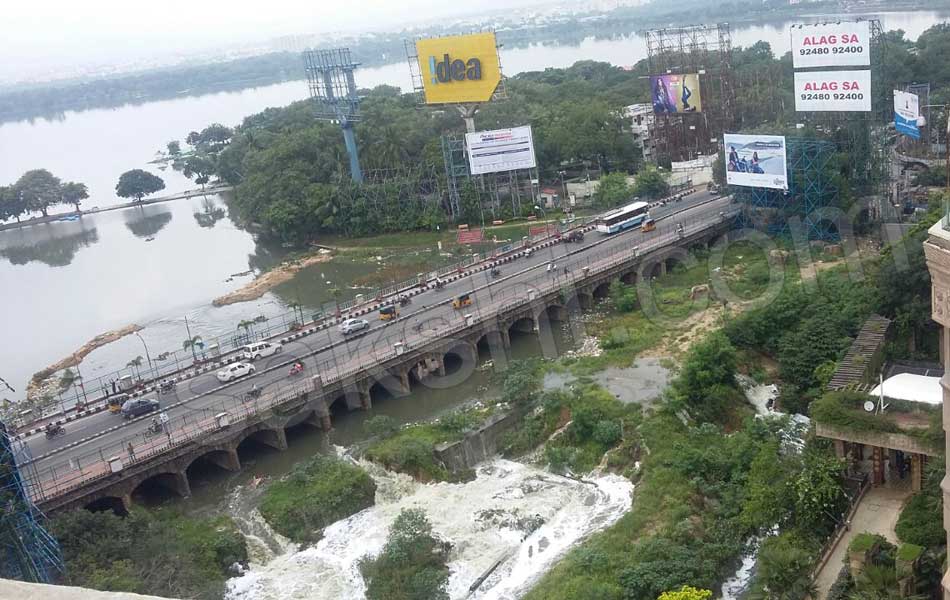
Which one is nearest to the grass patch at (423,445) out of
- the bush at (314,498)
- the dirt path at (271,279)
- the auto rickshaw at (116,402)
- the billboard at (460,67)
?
the bush at (314,498)

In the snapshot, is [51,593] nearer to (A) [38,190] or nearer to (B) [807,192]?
(B) [807,192]

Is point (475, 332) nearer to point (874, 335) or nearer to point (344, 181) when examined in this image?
point (874, 335)

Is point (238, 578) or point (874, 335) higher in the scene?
point (874, 335)

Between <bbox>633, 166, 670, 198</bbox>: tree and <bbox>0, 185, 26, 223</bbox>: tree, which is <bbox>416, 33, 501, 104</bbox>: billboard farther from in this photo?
<bbox>0, 185, 26, 223</bbox>: tree

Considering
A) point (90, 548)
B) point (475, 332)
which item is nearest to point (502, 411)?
point (475, 332)

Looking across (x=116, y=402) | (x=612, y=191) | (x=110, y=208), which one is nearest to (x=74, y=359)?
(x=116, y=402)

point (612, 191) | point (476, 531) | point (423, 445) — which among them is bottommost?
point (476, 531)

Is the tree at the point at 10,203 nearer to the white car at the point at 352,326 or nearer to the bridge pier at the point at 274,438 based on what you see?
the white car at the point at 352,326

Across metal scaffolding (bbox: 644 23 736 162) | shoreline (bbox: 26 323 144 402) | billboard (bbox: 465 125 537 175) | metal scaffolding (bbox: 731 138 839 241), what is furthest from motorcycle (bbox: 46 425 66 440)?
metal scaffolding (bbox: 644 23 736 162)
